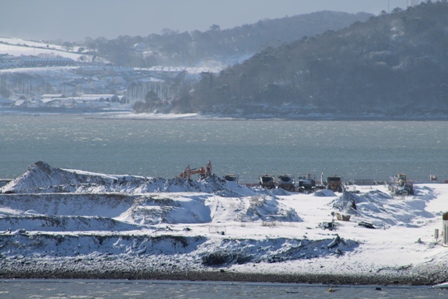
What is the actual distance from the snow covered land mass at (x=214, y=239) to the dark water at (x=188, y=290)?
855mm

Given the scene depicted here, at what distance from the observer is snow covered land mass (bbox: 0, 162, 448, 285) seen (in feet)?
110

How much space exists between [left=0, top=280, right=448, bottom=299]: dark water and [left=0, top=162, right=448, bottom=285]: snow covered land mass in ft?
2.80

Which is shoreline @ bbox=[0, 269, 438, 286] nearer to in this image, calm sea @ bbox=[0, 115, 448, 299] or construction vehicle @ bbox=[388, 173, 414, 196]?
calm sea @ bbox=[0, 115, 448, 299]

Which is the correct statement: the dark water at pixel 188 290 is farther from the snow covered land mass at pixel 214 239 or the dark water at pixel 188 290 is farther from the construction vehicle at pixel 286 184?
the construction vehicle at pixel 286 184

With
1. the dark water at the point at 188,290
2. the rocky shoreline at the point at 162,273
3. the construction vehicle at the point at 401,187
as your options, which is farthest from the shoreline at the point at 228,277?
the construction vehicle at the point at 401,187

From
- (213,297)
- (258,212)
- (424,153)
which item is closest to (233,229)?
(258,212)

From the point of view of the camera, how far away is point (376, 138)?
159625 mm

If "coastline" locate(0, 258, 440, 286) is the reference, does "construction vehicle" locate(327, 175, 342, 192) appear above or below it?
below

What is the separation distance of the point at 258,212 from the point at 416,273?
11.4 metres

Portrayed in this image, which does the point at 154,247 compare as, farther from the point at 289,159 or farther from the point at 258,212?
the point at 289,159

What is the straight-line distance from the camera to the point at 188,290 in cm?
3142

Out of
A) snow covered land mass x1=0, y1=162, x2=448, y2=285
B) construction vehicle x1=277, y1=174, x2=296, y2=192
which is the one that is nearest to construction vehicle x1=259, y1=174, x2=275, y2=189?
construction vehicle x1=277, y1=174, x2=296, y2=192

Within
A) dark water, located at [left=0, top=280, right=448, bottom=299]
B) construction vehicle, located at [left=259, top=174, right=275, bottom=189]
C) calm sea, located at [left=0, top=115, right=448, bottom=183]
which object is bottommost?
calm sea, located at [left=0, top=115, right=448, bottom=183]

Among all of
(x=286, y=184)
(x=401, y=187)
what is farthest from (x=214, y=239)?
(x=286, y=184)
